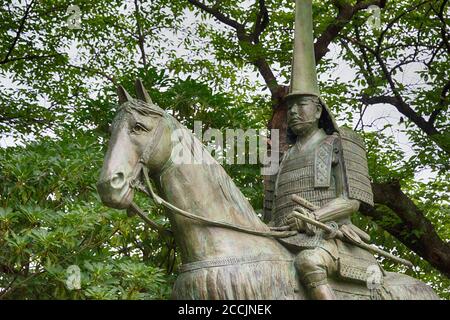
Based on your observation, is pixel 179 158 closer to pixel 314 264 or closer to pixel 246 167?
pixel 314 264

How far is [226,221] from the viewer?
211 inches

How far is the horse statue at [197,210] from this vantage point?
506 centimetres

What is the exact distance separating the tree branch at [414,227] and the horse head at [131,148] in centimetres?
652

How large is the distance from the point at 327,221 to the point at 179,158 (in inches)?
50.5

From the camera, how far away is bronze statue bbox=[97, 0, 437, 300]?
5.10 m

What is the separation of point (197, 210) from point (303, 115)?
1603 mm

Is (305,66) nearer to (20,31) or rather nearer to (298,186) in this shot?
(298,186)

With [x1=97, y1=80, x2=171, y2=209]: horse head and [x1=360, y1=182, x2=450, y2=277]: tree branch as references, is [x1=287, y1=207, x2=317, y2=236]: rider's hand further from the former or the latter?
[x1=360, y1=182, x2=450, y2=277]: tree branch

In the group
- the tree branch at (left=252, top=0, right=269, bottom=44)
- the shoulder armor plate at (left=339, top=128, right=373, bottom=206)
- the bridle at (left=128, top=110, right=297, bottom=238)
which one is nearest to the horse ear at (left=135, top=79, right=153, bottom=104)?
the bridle at (left=128, top=110, right=297, bottom=238)

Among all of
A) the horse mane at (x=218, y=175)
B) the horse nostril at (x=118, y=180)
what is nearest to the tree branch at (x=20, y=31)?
the horse mane at (x=218, y=175)

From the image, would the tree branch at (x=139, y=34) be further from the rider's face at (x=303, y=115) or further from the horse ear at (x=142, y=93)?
the horse ear at (x=142, y=93)

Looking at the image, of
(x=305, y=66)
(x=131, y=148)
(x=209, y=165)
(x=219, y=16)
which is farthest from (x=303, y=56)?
(x=219, y=16)
